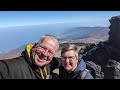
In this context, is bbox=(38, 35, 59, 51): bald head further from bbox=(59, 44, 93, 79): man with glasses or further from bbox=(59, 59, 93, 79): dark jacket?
bbox=(59, 59, 93, 79): dark jacket

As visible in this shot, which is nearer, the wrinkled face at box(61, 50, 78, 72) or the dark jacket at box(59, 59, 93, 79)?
the dark jacket at box(59, 59, 93, 79)

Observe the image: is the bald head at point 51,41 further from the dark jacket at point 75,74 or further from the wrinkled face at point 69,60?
the dark jacket at point 75,74

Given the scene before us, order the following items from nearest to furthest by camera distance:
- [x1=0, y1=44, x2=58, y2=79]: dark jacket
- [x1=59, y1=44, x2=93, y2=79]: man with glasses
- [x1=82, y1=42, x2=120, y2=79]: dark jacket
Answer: [x1=0, y1=44, x2=58, y2=79]: dark jacket, [x1=59, y1=44, x2=93, y2=79]: man with glasses, [x1=82, y1=42, x2=120, y2=79]: dark jacket

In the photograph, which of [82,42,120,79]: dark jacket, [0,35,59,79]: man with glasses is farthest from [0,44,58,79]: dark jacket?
[82,42,120,79]: dark jacket

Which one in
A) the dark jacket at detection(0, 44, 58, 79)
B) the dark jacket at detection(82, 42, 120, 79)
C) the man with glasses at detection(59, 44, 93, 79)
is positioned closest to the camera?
the dark jacket at detection(0, 44, 58, 79)

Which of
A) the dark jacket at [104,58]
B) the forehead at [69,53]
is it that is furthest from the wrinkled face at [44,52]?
the dark jacket at [104,58]
